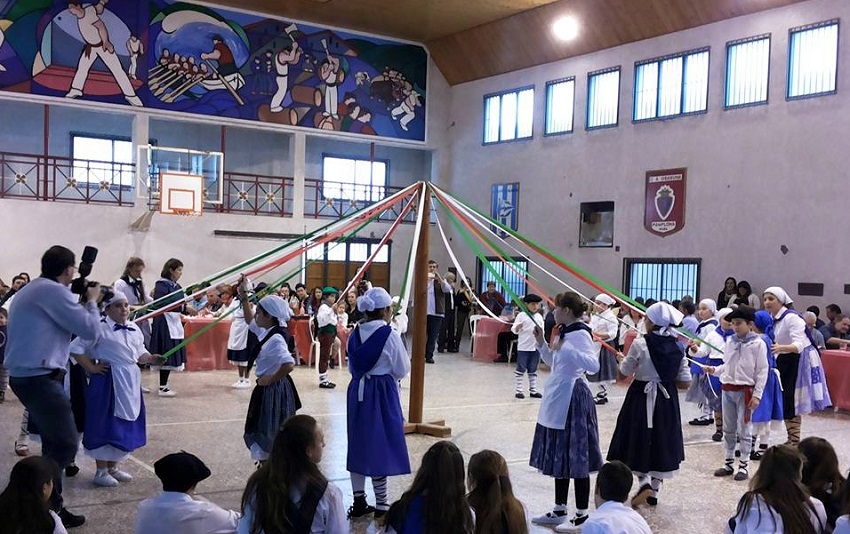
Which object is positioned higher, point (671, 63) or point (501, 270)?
point (671, 63)

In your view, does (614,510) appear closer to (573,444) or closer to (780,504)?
(780,504)

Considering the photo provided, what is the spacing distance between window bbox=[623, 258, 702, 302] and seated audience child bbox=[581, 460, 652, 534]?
42.8 feet

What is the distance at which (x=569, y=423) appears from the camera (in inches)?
223

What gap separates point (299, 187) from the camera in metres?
20.5

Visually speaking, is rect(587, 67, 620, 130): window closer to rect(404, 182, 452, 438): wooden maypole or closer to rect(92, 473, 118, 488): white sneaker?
rect(404, 182, 452, 438): wooden maypole

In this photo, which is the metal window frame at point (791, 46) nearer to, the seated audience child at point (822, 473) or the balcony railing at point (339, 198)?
the balcony railing at point (339, 198)

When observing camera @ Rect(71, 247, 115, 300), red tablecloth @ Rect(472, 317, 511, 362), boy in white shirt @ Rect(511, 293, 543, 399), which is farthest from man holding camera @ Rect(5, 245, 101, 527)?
red tablecloth @ Rect(472, 317, 511, 362)

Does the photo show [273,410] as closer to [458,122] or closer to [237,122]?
[237,122]


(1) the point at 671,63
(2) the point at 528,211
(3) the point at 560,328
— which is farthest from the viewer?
(2) the point at 528,211

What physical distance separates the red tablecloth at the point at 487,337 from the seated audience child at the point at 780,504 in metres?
12.0

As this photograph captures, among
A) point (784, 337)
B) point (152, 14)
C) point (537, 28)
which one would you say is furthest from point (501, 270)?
point (784, 337)

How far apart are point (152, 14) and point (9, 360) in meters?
15.2

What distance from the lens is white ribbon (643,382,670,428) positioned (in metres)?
6.01

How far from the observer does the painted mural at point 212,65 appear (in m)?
17.2
